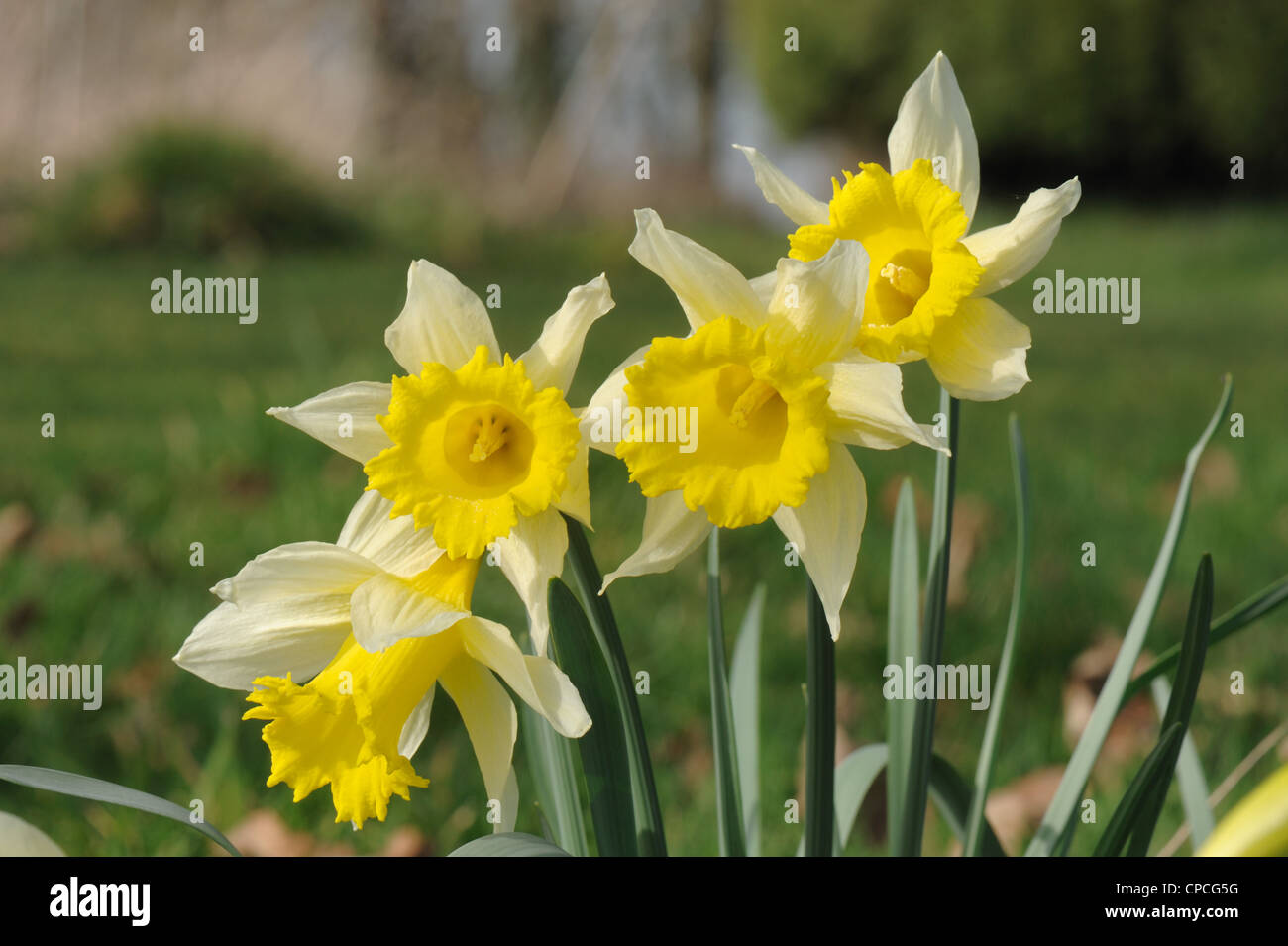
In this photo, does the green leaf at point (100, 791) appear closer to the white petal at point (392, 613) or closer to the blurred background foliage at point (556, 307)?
the white petal at point (392, 613)

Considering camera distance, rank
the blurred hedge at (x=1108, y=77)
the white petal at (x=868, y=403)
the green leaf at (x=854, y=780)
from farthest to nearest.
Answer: the blurred hedge at (x=1108, y=77) → the green leaf at (x=854, y=780) → the white petal at (x=868, y=403)

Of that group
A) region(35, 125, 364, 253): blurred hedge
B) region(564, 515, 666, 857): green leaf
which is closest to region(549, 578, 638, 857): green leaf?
region(564, 515, 666, 857): green leaf

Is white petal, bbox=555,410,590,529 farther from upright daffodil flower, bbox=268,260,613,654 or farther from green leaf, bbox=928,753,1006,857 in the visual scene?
green leaf, bbox=928,753,1006,857

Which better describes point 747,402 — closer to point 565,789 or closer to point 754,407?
point 754,407

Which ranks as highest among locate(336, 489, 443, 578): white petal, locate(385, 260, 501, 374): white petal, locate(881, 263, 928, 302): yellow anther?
locate(881, 263, 928, 302): yellow anther

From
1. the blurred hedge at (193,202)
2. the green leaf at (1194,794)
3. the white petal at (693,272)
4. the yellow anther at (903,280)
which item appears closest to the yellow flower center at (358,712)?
the white petal at (693,272)

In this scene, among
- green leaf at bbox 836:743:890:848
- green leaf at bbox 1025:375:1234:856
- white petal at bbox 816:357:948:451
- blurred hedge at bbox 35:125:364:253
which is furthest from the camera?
blurred hedge at bbox 35:125:364:253

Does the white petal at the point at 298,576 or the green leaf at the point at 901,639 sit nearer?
the white petal at the point at 298,576

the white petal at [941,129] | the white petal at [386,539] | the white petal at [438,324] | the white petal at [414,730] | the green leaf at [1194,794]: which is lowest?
the green leaf at [1194,794]
